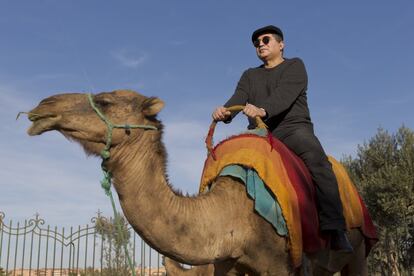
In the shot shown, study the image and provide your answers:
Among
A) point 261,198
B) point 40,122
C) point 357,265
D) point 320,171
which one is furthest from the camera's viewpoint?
point 357,265

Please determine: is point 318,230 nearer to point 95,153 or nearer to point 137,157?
point 137,157

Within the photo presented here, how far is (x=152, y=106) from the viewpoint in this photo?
13.9ft

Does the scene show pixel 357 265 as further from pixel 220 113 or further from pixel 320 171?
pixel 220 113

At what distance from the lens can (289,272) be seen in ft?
15.0

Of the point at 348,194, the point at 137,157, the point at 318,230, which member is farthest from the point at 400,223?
the point at 137,157

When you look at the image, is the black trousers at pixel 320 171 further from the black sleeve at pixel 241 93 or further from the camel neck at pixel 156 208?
the camel neck at pixel 156 208

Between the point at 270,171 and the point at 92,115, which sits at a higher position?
the point at 92,115

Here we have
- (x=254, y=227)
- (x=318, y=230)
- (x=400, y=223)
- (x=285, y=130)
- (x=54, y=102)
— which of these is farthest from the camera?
(x=400, y=223)

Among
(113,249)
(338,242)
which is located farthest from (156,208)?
(113,249)

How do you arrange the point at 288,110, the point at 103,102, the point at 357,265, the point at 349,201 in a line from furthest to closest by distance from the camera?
the point at 357,265 → the point at 349,201 → the point at 288,110 → the point at 103,102

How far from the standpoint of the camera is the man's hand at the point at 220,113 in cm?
521

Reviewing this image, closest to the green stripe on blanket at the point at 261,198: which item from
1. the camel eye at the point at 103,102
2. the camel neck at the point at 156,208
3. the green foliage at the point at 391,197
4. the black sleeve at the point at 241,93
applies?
the camel neck at the point at 156,208

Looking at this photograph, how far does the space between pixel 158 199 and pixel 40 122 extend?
108 centimetres

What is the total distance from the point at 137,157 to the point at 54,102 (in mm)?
772
